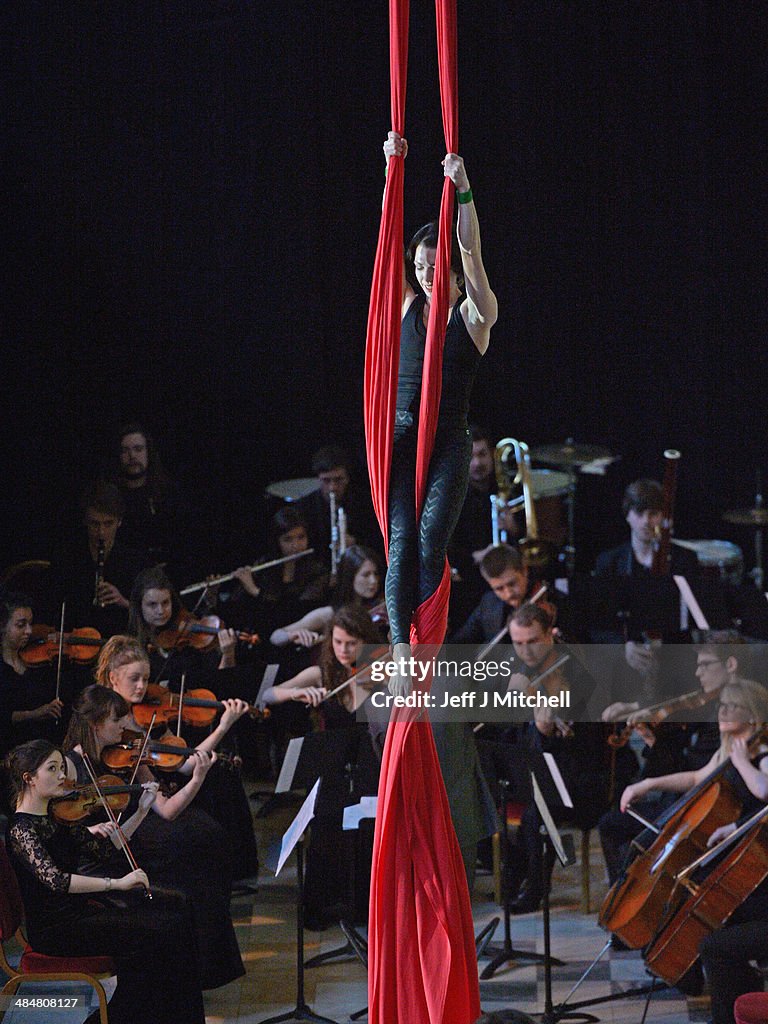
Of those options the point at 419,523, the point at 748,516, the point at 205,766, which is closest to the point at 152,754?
the point at 205,766

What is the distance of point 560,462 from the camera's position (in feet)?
27.8


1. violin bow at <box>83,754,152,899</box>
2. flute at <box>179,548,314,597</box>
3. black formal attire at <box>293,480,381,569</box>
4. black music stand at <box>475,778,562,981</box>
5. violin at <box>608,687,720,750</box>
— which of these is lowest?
black music stand at <box>475,778,562,981</box>

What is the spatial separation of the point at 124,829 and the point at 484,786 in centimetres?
120

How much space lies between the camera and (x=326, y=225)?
8547mm

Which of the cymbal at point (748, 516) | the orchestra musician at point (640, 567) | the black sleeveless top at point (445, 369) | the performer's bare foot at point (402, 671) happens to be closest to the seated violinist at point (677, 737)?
the orchestra musician at point (640, 567)

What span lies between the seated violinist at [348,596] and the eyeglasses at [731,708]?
1.71 meters

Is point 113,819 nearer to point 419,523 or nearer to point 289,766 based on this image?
point 289,766

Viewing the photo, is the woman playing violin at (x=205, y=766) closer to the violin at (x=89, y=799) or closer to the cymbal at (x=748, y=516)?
the violin at (x=89, y=799)

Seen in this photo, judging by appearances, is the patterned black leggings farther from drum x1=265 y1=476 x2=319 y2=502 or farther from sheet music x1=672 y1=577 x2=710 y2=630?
drum x1=265 y1=476 x2=319 y2=502

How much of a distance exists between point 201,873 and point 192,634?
1336 mm

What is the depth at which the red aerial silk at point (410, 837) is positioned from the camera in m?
3.49

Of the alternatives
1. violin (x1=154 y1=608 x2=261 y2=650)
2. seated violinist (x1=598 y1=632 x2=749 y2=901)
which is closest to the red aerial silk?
seated violinist (x1=598 y1=632 x2=749 y2=901)

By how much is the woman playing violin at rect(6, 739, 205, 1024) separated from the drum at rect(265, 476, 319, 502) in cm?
320

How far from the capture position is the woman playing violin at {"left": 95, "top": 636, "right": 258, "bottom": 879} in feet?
18.0
